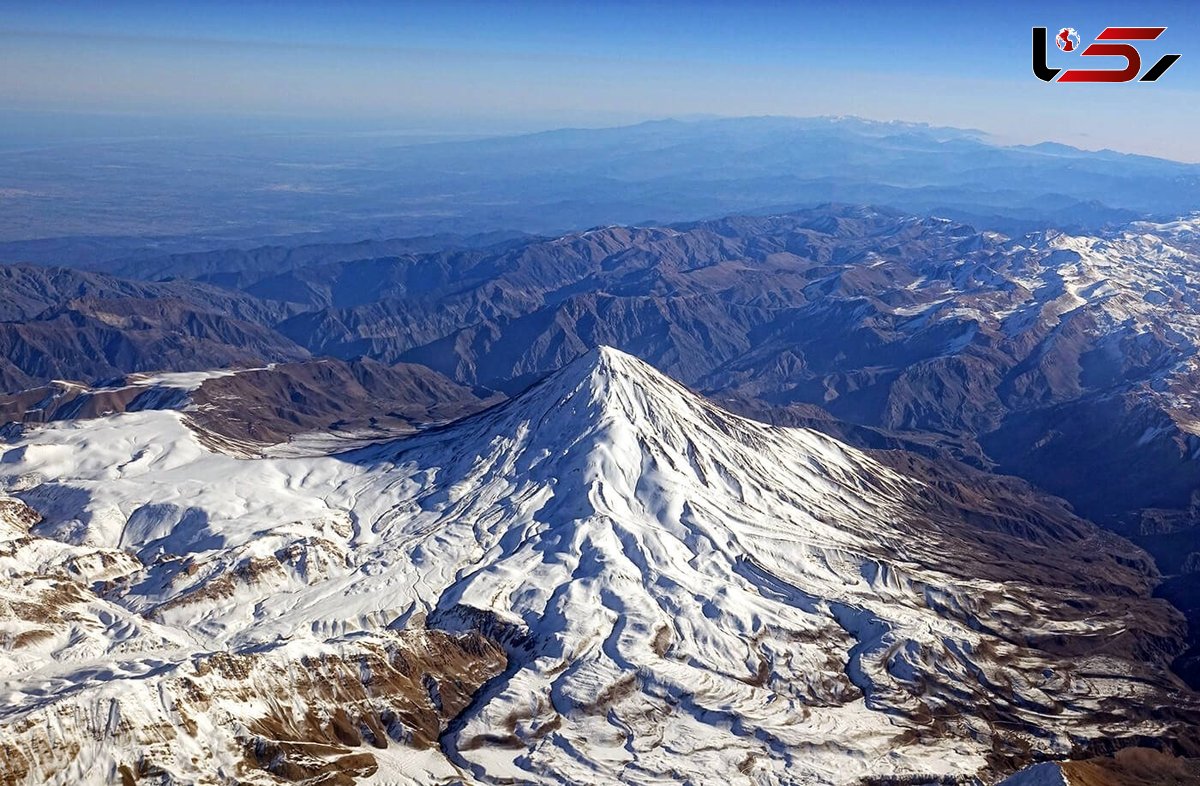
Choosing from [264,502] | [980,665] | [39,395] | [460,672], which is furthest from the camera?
[39,395]

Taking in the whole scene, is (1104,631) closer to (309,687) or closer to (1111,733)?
(1111,733)

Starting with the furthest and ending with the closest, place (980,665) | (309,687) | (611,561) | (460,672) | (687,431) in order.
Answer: (687,431) < (611,561) < (980,665) < (460,672) < (309,687)

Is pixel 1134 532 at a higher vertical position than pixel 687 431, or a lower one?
lower

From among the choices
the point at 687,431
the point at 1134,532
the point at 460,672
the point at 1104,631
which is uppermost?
the point at 687,431

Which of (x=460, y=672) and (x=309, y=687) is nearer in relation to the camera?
(x=309, y=687)

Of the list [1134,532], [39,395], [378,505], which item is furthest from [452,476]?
[1134,532]

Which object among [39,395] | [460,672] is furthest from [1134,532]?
[39,395]
